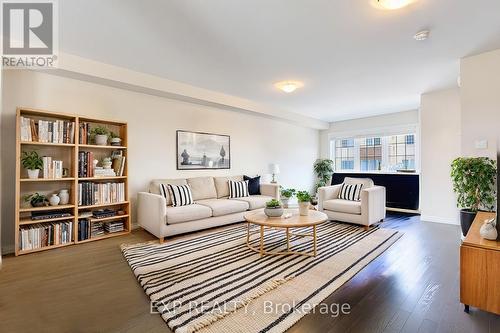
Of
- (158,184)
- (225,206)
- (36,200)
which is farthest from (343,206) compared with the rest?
(36,200)

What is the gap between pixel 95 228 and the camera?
345 cm

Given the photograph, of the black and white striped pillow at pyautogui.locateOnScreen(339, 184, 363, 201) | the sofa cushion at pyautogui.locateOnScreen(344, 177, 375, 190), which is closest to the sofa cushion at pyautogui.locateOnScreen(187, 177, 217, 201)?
the black and white striped pillow at pyautogui.locateOnScreen(339, 184, 363, 201)

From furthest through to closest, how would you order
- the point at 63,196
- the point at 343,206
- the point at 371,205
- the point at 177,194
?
1. the point at 343,206
2. the point at 371,205
3. the point at 177,194
4. the point at 63,196

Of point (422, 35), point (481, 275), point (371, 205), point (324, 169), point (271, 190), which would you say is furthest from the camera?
point (324, 169)

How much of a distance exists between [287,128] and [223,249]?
4478 mm

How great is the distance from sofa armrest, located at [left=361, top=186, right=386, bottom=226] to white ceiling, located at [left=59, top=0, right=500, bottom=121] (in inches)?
72.2

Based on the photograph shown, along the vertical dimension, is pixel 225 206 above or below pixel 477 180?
below

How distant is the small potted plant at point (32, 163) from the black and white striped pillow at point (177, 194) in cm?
150

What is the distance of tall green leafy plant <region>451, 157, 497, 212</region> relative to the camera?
9.73 ft

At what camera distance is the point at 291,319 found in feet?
5.52

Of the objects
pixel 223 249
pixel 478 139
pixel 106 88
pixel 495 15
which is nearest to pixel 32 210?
pixel 106 88

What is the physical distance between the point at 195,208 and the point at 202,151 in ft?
4.98

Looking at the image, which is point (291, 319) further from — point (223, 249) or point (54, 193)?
point (54, 193)

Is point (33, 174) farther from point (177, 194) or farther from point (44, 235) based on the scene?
point (177, 194)
